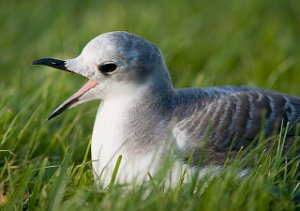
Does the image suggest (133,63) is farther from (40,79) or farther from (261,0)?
(261,0)

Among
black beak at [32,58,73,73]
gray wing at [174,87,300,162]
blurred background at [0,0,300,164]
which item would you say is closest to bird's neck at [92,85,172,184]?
gray wing at [174,87,300,162]

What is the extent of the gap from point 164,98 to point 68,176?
0.84 meters

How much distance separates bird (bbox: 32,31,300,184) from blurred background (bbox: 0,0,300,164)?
1.72ft

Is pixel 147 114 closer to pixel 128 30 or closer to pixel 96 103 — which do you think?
pixel 96 103

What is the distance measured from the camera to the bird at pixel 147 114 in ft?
12.5

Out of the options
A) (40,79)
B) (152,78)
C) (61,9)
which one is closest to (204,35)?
(61,9)

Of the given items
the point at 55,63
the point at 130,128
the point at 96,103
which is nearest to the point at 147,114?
the point at 130,128

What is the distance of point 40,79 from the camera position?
5.35 meters

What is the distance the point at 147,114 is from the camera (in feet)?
13.0

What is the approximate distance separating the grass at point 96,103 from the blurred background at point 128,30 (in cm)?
1

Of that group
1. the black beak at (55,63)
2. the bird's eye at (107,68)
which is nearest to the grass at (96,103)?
the black beak at (55,63)

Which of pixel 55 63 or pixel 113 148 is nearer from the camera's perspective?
pixel 113 148

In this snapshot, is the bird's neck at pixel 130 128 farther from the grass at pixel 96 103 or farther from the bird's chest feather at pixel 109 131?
the grass at pixel 96 103

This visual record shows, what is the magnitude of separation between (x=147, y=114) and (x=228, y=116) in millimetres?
476
